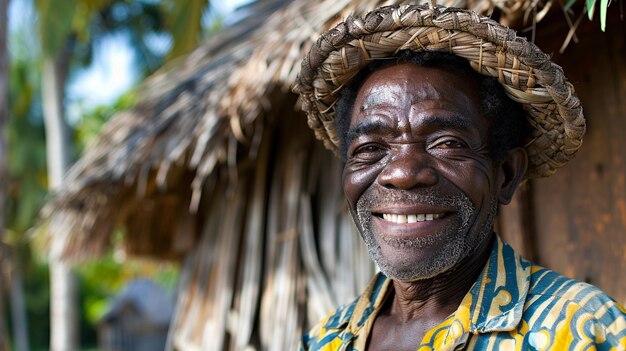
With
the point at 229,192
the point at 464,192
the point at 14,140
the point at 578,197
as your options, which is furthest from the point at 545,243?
the point at 14,140

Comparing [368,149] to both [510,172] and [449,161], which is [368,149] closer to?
[449,161]

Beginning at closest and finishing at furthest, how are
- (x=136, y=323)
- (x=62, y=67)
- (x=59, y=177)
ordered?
(x=59, y=177)
(x=62, y=67)
(x=136, y=323)

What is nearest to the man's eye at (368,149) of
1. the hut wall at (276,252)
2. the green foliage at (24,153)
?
the hut wall at (276,252)

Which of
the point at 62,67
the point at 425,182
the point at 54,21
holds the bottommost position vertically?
the point at 62,67

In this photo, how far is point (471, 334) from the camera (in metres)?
1.74

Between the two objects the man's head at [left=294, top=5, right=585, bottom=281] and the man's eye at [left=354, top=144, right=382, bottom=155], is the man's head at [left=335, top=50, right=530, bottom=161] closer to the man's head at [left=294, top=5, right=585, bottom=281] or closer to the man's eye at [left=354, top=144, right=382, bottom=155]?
the man's head at [left=294, top=5, right=585, bottom=281]

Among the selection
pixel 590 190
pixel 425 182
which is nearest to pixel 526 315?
pixel 425 182

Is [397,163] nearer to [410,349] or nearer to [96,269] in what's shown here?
[410,349]

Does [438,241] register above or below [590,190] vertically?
above

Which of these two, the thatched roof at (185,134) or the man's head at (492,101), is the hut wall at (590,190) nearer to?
the thatched roof at (185,134)

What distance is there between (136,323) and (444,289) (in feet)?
49.1

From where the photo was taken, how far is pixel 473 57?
1811mm

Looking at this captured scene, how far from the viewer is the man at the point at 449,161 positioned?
1.74 m

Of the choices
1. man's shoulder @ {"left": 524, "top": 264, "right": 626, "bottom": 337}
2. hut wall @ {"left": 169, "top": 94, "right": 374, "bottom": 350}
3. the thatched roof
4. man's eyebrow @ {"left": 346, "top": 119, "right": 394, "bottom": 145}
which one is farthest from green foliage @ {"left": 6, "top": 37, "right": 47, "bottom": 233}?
man's shoulder @ {"left": 524, "top": 264, "right": 626, "bottom": 337}
